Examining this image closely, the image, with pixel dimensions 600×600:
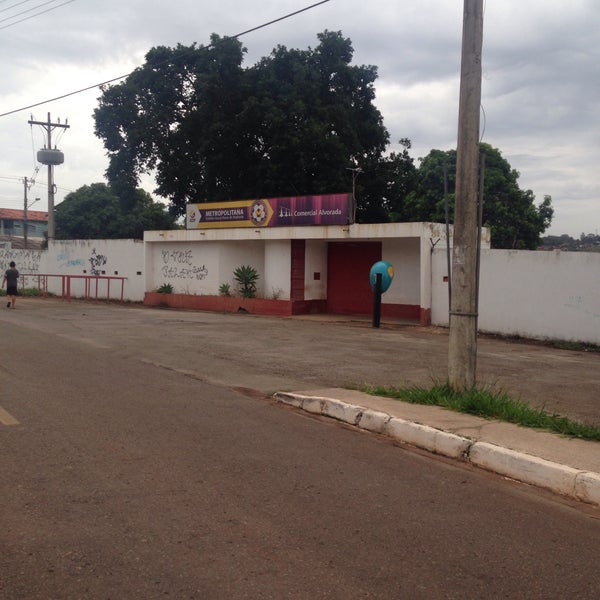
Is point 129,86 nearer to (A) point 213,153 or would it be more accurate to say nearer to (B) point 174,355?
(A) point 213,153

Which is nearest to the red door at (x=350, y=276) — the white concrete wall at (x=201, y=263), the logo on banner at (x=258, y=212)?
the logo on banner at (x=258, y=212)

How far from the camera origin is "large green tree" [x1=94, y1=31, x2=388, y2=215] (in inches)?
1335

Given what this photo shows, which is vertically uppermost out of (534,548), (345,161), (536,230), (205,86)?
(205,86)

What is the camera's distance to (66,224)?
52625 millimetres

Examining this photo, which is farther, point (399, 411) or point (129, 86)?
point (129, 86)

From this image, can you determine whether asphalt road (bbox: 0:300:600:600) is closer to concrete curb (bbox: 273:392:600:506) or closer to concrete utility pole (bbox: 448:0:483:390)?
concrete curb (bbox: 273:392:600:506)

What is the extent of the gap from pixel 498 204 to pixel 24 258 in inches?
1017

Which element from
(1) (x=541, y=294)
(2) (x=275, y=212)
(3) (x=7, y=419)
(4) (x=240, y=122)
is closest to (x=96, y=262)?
(4) (x=240, y=122)

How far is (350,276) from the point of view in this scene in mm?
25188

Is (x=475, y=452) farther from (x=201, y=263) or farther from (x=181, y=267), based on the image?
(x=181, y=267)

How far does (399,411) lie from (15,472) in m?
4.24

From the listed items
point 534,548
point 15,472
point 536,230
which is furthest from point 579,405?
point 536,230

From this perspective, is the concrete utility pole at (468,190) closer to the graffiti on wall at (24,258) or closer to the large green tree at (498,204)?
the large green tree at (498,204)

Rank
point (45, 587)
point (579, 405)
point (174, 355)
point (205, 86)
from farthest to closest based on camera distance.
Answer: point (205, 86) < point (174, 355) < point (579, 405) < point (45, 587)
